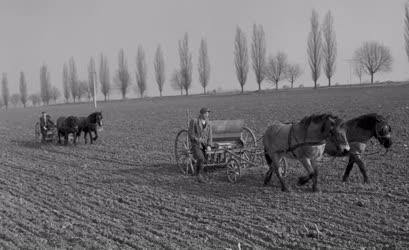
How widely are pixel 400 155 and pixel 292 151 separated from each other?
5215 mm

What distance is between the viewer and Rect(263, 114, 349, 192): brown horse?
865 centimetres

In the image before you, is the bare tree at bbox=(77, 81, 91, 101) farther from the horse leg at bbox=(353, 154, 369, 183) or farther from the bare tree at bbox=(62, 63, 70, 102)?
the horse leg at bbox=(353, 154, 369, 183)

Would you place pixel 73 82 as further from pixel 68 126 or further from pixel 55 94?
pixel 68 126

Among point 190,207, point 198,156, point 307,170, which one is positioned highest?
point 198,156

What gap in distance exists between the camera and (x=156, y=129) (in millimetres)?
25281

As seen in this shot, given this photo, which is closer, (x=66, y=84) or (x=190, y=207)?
(x=190, y=207)

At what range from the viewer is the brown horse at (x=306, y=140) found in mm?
8648

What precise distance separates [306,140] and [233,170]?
2289mm

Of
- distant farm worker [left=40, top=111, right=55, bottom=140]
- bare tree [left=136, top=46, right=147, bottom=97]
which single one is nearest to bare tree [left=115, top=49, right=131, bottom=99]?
bare tree [left=136, top=46, right=147, bottom=97]

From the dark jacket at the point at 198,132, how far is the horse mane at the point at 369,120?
3.55 meters

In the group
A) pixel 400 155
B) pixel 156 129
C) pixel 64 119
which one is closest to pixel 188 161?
pixel 400 155

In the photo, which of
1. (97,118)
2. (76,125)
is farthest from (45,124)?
(97,118)

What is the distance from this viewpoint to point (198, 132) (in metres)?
11.1

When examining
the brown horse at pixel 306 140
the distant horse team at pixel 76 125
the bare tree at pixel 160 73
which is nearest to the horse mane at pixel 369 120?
the brown horse at pixel 306 140
